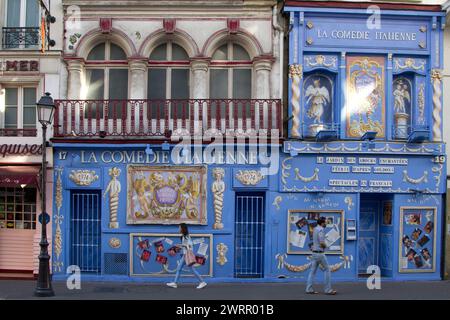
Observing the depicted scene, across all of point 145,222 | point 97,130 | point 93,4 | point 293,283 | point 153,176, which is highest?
point 93,4

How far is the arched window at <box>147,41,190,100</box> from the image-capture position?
1598 cm

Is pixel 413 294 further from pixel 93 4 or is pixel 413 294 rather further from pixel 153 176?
pixel 93 4

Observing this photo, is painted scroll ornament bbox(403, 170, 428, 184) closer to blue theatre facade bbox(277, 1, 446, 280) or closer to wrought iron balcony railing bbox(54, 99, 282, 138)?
blue theatre facade bbox(277, 1, 446, 280)

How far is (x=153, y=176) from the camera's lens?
15305mm

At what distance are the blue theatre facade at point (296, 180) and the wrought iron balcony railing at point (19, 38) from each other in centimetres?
198

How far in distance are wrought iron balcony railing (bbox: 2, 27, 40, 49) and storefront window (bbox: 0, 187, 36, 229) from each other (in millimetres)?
3611

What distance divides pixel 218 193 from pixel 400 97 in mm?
5287

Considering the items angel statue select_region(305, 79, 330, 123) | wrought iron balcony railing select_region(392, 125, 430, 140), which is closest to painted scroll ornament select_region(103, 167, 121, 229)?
angel statue select_region(305, 79, 330, 123)

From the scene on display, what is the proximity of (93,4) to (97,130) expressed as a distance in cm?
317

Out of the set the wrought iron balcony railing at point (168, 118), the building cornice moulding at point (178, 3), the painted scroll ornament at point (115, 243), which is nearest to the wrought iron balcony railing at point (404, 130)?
the wrought iron balcony railing at point (168, 118)

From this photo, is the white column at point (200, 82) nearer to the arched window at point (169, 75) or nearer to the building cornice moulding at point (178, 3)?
the arched window at point (169, 75)

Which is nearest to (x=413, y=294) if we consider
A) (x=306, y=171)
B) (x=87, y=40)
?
(x=306, y=171)

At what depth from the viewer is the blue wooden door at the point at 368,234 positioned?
52.5 feet

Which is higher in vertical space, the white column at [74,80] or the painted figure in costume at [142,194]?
the white column at [74,80]
